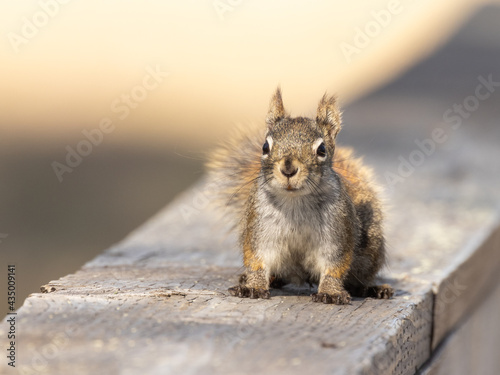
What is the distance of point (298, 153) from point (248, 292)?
456mm

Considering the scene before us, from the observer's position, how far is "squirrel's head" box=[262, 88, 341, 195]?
2209 mm

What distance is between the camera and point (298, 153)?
89.7 inches

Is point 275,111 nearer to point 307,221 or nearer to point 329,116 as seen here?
point 329,116

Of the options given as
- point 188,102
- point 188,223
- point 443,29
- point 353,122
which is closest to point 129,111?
point 188,102

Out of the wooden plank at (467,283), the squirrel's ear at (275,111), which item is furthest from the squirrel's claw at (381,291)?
the squirrel's ear at (275,111)

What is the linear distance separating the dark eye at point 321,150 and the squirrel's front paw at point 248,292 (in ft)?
1.48

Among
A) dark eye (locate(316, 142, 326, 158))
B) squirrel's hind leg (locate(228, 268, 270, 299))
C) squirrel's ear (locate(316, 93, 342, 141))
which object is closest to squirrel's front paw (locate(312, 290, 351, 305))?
squirrel's hind leg (locate(228, 268, 270, 299))

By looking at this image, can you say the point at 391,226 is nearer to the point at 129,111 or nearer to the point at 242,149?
the point at 242,149

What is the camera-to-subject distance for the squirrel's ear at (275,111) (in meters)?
2.54

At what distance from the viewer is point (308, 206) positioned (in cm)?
235

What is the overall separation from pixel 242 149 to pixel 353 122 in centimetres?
159

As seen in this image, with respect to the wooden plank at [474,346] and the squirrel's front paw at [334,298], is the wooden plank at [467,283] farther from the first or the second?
the squirrel's front paw at [334,298]

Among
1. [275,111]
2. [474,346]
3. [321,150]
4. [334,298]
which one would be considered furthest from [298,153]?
[474,346]

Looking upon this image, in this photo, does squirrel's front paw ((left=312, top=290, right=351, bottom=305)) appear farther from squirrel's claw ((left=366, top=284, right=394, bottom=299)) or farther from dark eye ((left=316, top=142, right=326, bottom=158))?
dark eye ((left=316, top=142, right=326, bottom=158))
